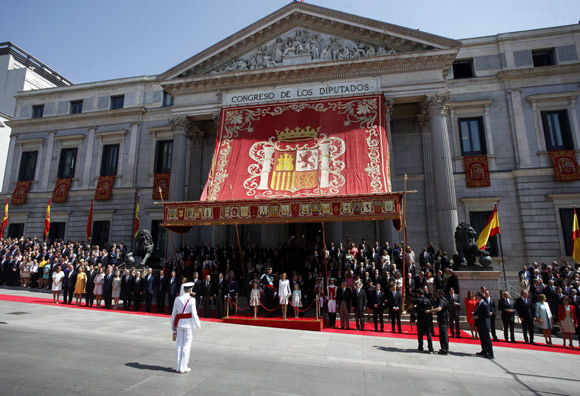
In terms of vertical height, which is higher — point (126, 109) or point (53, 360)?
point (126, 109)

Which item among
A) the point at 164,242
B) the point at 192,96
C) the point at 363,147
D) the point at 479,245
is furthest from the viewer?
the point at 164,242

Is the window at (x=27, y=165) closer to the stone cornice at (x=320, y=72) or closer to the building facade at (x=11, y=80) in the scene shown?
the building facade at (x=11, y=80)

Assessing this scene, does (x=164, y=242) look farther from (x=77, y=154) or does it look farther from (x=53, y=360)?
(x=53, y=360)

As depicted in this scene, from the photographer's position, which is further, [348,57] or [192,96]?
[192,96]

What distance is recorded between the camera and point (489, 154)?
22500 mm

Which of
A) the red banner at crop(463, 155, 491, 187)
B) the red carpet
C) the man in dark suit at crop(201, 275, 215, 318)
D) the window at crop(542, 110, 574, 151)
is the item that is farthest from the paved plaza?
the window at crop(542, 110, 574, 151)

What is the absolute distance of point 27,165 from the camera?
102 ft

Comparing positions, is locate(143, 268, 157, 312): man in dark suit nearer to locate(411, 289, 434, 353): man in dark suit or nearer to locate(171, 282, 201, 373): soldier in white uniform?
locate(171, 282, 201, 373): soldier in white uniform

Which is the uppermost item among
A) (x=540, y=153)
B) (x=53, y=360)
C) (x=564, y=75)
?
(x=564, y=75)

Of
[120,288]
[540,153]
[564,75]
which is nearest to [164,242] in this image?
[120,288]

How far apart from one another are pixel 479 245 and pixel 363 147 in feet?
23.1

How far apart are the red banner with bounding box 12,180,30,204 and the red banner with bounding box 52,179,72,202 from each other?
284 cm

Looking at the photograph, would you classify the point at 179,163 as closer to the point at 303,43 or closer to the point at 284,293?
the point at 303,43

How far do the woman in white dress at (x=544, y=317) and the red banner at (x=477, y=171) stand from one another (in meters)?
12.4
